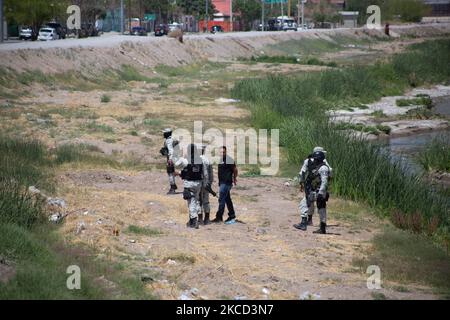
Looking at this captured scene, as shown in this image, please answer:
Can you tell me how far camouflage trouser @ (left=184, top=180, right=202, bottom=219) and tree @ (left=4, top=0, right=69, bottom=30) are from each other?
57.1m

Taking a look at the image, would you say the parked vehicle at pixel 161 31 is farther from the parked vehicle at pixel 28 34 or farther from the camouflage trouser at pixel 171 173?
the camouflage trouser at pixel 171 173

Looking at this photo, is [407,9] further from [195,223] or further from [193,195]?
[193,195]

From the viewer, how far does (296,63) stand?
7362 cm

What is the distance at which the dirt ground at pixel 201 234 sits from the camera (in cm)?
1501

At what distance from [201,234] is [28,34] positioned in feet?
200

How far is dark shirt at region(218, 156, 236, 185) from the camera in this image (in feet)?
62.3

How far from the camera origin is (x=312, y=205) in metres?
19.0

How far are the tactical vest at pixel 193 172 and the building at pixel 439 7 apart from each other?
166013 mm

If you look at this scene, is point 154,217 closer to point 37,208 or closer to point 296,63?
point 37,208

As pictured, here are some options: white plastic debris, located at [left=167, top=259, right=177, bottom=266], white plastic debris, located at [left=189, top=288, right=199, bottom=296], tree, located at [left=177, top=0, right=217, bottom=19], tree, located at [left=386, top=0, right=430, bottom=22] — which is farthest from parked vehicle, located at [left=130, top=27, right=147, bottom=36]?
tree, located at [left=386, top=0, right=430, bottom=22]

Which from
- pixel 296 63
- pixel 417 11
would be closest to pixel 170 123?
pixel 296 63

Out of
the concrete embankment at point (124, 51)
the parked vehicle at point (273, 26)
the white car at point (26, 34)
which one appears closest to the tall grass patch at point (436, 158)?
the concrete embankment at point (124, 51)

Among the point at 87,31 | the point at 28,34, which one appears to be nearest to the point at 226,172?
the point at 28,34
